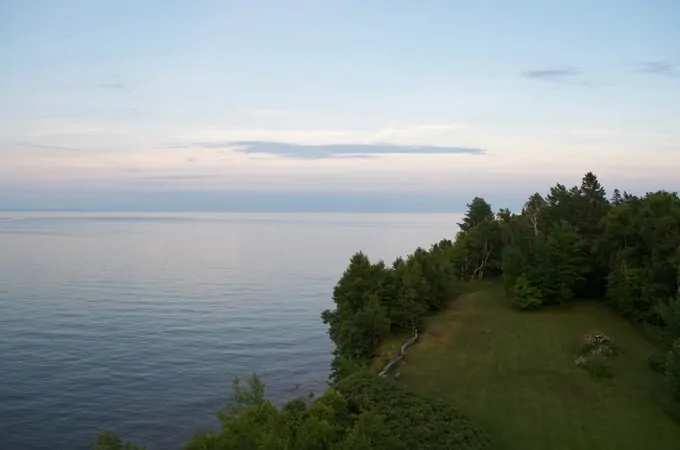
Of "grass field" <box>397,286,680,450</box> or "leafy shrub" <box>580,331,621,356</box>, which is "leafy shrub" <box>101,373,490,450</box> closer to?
"grass field" <box>397,286,680,450</box>

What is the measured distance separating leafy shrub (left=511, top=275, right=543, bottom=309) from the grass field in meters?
1.18

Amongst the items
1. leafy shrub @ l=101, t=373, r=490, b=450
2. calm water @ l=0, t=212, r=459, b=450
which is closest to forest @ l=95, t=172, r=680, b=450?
leafy shrub @ l=101, t=373, r=490, b=450

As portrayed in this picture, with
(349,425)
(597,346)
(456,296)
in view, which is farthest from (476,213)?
(349,425)

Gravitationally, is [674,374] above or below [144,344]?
above

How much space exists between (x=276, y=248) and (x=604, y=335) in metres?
117

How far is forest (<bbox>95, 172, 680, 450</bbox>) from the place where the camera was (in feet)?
73.2

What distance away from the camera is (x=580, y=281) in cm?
5388

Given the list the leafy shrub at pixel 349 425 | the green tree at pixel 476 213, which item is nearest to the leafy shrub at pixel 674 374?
the leafy shrub at pixel 349 425

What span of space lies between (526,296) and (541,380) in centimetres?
1784

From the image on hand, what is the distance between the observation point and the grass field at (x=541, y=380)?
91.1ft

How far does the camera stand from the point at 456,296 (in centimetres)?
6022

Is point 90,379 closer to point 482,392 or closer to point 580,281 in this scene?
point 482,392

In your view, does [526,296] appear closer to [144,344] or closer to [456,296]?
[456,296]

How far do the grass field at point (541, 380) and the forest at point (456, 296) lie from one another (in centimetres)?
147
